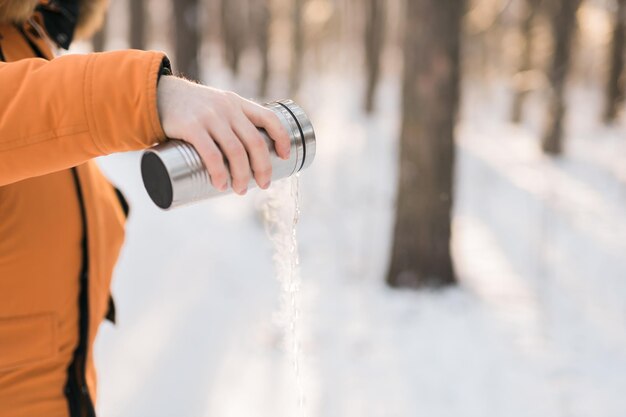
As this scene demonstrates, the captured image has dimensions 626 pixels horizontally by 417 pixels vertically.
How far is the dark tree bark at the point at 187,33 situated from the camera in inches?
342

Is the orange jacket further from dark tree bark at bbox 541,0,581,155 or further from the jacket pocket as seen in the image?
dark tree bark at bbox 541,0,581,155

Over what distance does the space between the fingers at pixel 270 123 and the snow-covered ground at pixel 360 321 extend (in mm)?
2881

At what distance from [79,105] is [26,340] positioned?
56 centimetres

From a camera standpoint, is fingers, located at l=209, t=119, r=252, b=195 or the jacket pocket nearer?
fingers, located at l=209, t=119, r=252, b=195

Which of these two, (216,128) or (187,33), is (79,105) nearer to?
(216,128)

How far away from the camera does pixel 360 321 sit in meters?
5.09

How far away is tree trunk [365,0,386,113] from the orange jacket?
15251 millimetres

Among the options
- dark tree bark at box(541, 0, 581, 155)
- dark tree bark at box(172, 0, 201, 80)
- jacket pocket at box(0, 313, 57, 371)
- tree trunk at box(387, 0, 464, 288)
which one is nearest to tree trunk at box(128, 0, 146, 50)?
dark tree bark at box(172, 0, 201, 80)

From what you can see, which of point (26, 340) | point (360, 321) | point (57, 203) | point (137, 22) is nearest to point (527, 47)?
point (137, 22)

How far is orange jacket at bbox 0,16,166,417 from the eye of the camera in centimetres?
82

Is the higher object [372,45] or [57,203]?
[57,203]

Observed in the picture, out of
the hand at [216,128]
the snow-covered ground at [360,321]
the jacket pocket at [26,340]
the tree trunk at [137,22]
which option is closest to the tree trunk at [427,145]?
the snow-covered ground at [360,321]

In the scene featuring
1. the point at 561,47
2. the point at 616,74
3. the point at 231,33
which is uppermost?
the point at 561,47

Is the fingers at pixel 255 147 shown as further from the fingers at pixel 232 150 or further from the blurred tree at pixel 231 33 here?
the blurred tree at pixel 231 33
